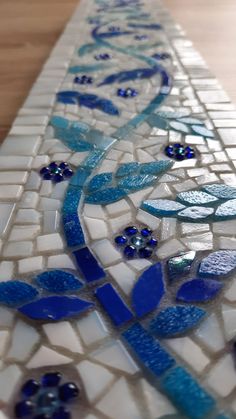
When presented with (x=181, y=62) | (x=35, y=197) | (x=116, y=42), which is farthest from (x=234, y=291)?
(x=116, y=42)

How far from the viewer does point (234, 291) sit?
42cm

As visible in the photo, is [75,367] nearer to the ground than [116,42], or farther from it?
nearer to the ground

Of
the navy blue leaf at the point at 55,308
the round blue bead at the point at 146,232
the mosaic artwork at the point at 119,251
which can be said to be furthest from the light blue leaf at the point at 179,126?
the navy blue leaf at the point at 55,308

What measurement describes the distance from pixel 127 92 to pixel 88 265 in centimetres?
A: 38

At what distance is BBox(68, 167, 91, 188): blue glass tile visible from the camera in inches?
21.7

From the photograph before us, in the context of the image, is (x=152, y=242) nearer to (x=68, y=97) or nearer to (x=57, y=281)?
(x=57, y=281)

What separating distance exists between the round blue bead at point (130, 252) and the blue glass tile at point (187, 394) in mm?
123

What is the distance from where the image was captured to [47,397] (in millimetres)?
347

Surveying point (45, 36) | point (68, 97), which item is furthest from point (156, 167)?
point (45, 36)

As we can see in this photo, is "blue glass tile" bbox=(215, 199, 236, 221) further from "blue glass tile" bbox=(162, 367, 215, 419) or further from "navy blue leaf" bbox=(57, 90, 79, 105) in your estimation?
"navy blue leaf" bbox=(57, 90, 79, 105)

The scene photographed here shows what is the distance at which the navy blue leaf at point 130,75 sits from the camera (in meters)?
0.79

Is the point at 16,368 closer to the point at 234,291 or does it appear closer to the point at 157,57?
the point at 234,291

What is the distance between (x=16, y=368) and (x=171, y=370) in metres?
0.11

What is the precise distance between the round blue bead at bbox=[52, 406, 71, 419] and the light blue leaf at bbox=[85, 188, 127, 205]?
0.23m
